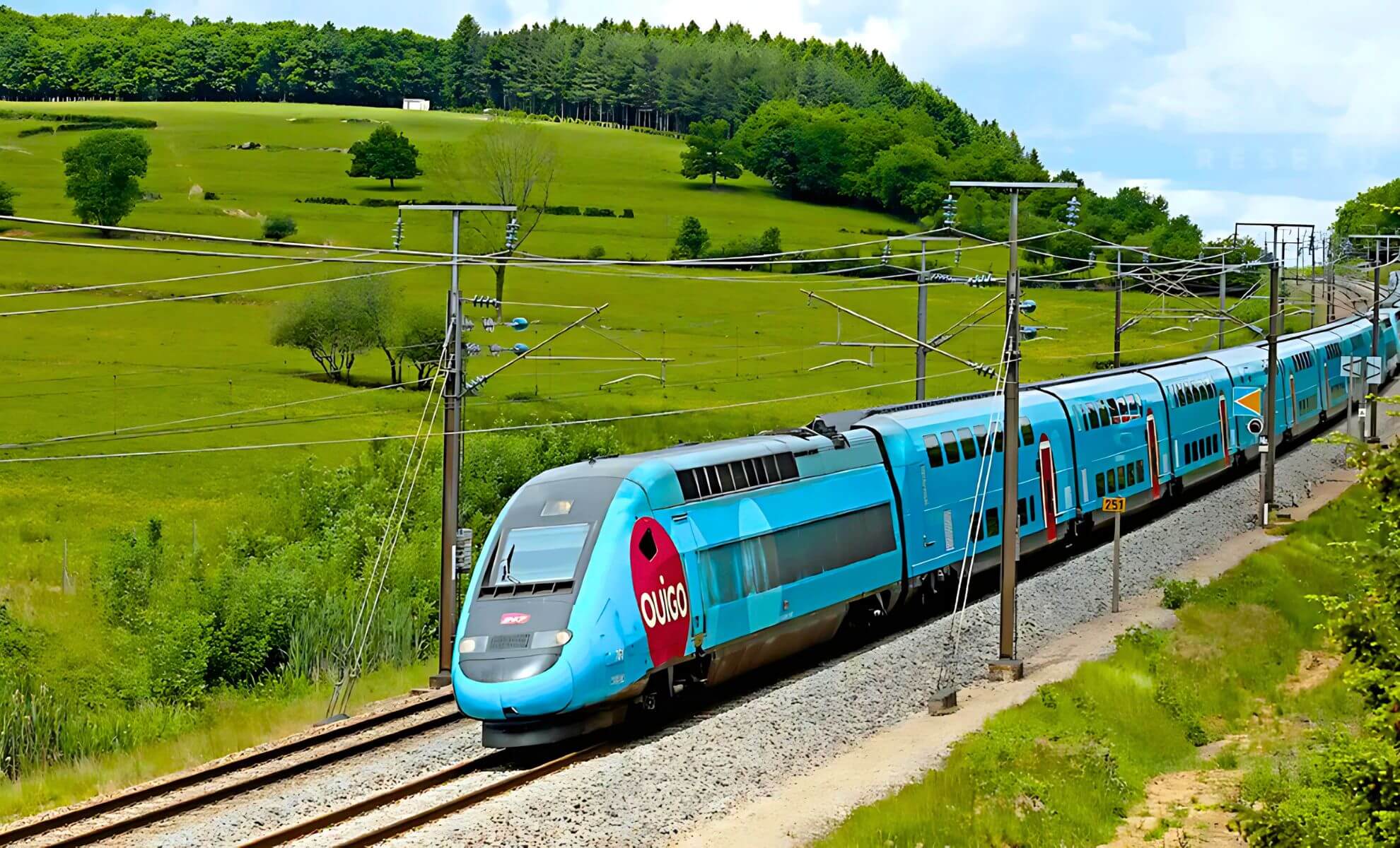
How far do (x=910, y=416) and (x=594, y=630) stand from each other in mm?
14052

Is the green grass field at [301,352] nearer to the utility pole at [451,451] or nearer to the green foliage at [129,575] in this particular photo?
the green foliage at [129,575]

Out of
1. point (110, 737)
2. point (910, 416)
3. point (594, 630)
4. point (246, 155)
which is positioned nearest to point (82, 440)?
point (110, 737)

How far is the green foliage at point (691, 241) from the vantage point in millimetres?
136500

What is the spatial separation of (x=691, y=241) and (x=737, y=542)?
372 feet

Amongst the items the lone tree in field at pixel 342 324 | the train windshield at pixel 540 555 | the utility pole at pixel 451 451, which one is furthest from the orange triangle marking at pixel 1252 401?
the lone tree in field at pixel 342 324

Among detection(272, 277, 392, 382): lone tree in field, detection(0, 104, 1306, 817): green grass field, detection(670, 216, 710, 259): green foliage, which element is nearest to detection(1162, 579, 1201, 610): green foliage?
detection(0, 104, 1306, 817): green grass field

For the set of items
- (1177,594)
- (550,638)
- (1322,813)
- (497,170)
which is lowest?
(1177,594)

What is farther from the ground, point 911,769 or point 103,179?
point 103,179

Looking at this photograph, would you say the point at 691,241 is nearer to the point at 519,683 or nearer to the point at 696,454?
the point at 696,454

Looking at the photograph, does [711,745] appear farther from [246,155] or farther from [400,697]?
[246,155]

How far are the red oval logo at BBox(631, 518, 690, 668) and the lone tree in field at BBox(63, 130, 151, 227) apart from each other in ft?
334

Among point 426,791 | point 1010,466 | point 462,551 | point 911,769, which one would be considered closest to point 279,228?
point 462,551

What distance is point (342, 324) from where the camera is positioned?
3282 inches

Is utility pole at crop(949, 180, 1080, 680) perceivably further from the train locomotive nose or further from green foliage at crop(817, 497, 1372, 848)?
the train locomotive nose
